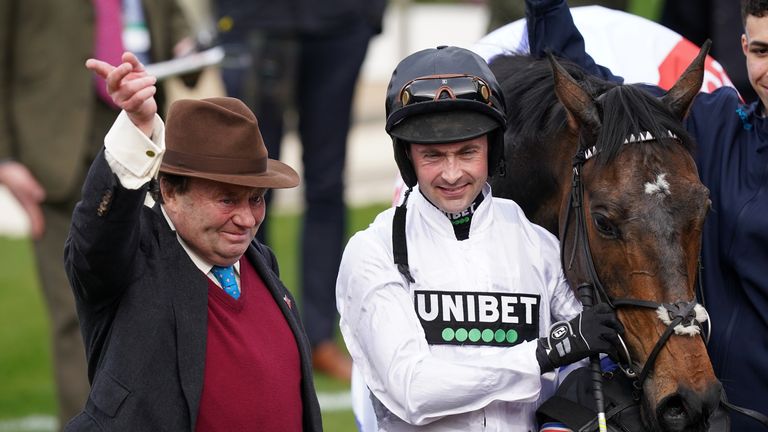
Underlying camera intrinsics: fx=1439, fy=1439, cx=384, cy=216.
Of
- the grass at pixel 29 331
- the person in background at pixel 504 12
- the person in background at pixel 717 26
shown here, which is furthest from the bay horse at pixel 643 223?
the person in background at pixel 717 26

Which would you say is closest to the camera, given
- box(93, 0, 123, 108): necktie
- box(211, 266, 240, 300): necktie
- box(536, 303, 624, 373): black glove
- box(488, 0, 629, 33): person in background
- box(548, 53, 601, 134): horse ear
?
box(536, 303, 624, 373): black glove

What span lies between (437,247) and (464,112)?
1.26 feet

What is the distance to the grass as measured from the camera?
758cm

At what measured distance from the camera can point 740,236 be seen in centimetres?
434

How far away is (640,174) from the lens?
3.92m

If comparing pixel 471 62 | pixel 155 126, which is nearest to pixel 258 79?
pixel 471 62

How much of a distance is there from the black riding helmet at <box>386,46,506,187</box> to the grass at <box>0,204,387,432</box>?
3200 millimetres

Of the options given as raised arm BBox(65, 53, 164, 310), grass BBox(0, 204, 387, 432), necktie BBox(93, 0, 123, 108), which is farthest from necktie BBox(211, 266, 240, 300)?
grass BBox(0, 204, 387, 432)

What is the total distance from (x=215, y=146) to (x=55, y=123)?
2.94m

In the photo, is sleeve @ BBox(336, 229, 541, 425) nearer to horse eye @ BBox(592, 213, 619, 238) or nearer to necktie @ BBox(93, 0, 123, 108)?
horse eye @ BBox(592, 213, 619, 238)

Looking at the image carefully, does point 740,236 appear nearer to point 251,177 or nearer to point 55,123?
point 251,177

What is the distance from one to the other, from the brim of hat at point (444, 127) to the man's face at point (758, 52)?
0.93m

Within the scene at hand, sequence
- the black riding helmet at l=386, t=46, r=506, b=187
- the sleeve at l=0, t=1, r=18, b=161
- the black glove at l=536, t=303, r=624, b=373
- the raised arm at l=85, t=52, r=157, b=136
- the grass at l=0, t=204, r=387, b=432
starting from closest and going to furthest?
the raised arm at l=85, t=52, r=157, b=136
the black glove at l=536, t=303, r=624, b=373
the black riding helmet at l=386, t=46, r=506, b=187
the sleeve at l=0, t=1, r=18, b=161
the grass at l=0, t=204, r=387, b=432

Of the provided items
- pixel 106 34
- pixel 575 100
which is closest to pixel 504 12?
pixel 106 34
